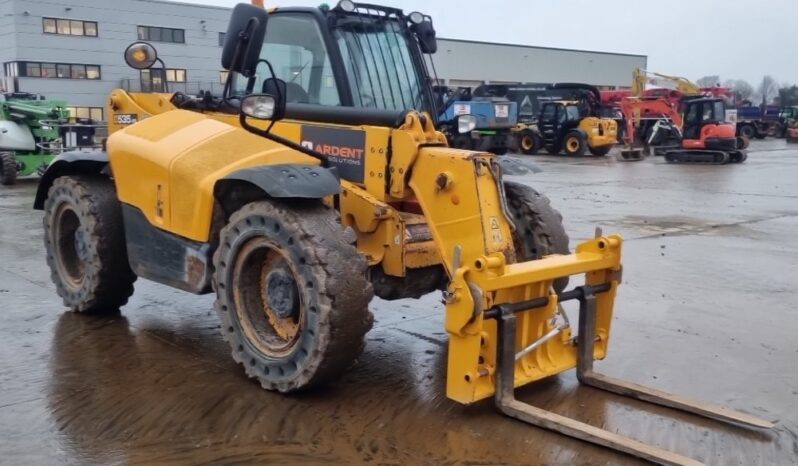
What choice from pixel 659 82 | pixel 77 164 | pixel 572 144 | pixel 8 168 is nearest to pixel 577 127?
pixel 572 144

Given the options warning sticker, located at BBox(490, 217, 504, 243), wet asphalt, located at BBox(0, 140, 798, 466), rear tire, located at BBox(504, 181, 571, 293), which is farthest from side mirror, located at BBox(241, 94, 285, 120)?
rear tire, located at BBox(504, 181, 571, 293)

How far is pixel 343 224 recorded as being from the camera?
16.2ft

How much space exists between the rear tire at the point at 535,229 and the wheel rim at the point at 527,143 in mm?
25371

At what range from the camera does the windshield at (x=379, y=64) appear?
513 centimetres

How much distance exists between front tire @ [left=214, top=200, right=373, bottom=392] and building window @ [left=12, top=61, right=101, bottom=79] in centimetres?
4440

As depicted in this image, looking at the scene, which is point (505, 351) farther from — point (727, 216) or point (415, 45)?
point (727, 216)

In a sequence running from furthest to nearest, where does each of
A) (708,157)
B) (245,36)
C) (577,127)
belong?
(577,127) < (708,157) < (245,36)

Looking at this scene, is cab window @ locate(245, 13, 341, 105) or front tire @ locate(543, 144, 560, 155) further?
front tire @ locate(543, 144, 560, 155)

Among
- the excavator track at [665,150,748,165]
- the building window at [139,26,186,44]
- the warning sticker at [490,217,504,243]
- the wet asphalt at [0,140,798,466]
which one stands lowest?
the wet asphalt at [0,140,798,466]

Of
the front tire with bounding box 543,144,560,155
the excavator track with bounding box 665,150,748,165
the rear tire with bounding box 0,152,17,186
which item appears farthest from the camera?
the front tire with bounding box 543,144,560,155

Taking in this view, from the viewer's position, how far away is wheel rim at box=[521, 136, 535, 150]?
30.5 metres

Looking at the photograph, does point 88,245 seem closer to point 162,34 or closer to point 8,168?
point 8,168

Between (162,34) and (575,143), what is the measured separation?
99.6 ft

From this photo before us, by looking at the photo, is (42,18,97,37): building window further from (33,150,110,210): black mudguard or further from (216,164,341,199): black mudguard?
(216,164,341,199): black mudguard
